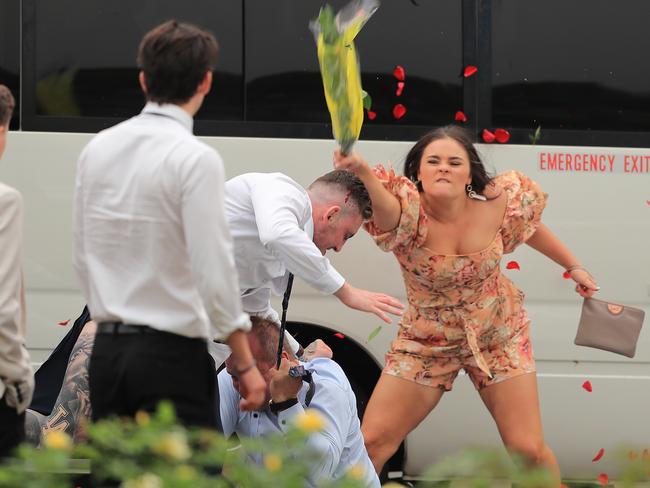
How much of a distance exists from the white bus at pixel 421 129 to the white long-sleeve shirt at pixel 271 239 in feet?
2.37

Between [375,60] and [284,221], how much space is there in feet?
4.34

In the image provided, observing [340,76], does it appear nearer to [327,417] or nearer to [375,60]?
[327,417]

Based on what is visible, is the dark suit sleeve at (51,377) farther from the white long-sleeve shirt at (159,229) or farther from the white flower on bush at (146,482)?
the white flower on bush at (146,482)

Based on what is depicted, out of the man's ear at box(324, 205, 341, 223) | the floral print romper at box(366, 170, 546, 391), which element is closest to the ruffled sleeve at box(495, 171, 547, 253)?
the floral print romper at box(366, 170, 546, 391)

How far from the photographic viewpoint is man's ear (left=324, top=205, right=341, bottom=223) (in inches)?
177

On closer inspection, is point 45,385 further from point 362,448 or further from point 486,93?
point 486,93

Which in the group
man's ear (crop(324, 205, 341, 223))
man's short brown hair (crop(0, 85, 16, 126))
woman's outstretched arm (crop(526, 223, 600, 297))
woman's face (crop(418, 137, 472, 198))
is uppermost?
man's short brown hair (crop(0, 85, 16, 126))

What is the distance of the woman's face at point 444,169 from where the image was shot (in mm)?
4688

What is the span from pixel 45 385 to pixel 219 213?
168 centimetres

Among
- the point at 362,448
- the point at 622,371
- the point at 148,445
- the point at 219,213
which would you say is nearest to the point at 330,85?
the point at 219,213

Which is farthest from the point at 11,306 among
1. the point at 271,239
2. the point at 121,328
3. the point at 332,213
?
the point at 332,213

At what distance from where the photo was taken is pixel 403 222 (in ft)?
15.1

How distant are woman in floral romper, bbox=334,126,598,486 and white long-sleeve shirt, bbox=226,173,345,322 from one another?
1.40 feet

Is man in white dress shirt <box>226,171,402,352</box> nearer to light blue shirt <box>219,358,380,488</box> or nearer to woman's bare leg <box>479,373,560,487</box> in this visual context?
light blue shirt <box>219,358,380,488</box>
